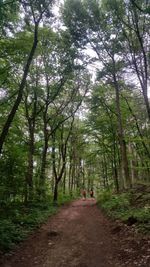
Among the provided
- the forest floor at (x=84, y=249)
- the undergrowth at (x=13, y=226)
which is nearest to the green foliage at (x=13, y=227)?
the undergrowth at (x=13, y=226)

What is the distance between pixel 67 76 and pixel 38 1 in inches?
329

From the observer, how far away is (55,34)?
608 inches

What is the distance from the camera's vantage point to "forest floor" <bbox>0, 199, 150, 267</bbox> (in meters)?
5.94

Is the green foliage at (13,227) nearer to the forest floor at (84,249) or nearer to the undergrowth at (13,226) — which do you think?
the undergrowth at (13,226)

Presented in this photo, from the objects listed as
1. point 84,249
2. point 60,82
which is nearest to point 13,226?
point 84,249

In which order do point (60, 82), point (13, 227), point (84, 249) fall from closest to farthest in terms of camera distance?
1. point (84, 249)
2. point (13, 227)
3. point (60, 82)

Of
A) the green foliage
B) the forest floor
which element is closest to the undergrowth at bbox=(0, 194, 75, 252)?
the green foliage

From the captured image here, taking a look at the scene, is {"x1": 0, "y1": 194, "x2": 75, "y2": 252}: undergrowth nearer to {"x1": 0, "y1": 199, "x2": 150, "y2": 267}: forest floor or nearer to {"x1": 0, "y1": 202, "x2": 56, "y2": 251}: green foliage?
{"x1": 0, "y1": 202, "x2": 56, "y2": 251}: green foliage

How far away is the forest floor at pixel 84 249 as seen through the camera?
5.94 m

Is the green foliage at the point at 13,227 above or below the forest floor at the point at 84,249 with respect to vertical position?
above

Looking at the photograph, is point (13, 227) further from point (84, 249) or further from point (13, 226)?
point (84, 249)

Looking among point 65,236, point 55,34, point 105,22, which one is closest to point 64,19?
point 55,34

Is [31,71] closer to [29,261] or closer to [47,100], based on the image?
[47,100]

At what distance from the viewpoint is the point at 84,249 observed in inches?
280
